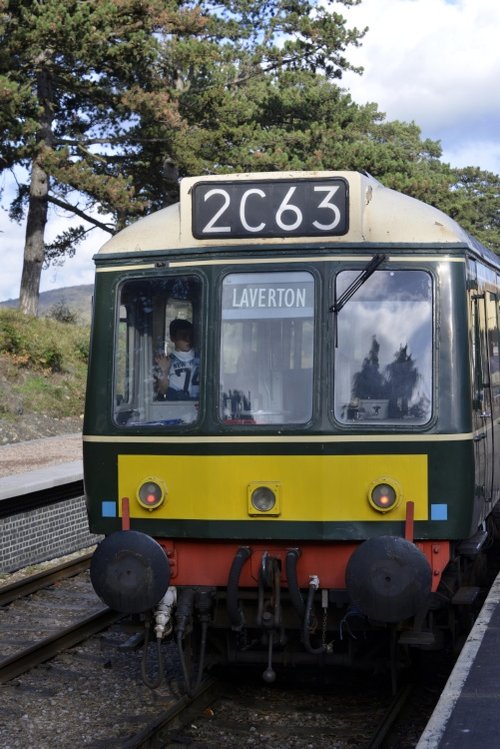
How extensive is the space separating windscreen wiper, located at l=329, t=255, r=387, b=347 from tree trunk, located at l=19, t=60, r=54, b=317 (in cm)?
2330

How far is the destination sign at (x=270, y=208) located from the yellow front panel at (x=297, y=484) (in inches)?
51.8

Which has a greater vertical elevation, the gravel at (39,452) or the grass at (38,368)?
the grass at (38,368)

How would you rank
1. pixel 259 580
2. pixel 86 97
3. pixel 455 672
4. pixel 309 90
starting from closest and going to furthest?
pixel 455 672 < pixel 259 580 < pixel 86 97 < pixel 309 90

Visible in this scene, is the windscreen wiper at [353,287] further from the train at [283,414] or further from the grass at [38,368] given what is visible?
the grass at [38,368]

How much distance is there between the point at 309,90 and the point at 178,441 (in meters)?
30.4

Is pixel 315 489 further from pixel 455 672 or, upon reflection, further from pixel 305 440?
pixel 455 672

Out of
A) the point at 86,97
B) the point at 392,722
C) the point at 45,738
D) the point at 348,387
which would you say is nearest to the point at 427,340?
the point at 348,387

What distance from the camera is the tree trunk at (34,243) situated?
3117 cm

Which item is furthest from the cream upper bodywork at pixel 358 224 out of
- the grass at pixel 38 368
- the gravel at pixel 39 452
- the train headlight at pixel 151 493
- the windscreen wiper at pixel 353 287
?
the grass at pixel 38 368

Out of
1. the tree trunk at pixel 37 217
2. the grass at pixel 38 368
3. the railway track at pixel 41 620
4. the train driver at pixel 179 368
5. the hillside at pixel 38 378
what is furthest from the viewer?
the tree trunk at pixel 37 217

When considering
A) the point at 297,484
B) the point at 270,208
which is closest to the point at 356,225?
the point at 270,208

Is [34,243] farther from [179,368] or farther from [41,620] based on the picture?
Result: [179,368]

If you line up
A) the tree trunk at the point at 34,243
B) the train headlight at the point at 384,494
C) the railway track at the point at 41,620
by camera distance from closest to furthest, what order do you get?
the train headlight at the point at 384,494 → the railway track at the point at 41,620 → the tree trunk at the point at 34,243

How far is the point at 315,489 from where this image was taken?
6668 mm
